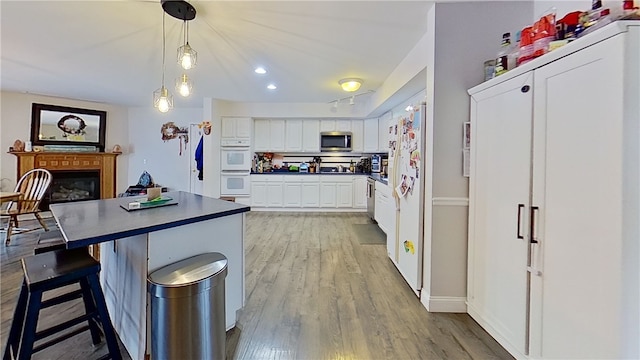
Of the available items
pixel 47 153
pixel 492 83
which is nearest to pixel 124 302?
pixel 492 83

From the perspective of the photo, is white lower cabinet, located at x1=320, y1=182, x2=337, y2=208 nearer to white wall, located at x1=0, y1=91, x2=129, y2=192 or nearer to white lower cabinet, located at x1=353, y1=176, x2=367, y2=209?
white lower cabinet, located at x1=353, y1=176, x2=367, y2=209

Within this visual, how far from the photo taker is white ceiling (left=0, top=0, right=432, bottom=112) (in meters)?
2.40

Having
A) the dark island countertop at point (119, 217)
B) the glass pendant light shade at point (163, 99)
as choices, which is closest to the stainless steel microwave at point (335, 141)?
the glass pendant light shade at point (163, 99)

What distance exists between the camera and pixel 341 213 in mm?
6406

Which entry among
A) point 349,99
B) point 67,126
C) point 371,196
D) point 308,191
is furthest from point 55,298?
point 67,126

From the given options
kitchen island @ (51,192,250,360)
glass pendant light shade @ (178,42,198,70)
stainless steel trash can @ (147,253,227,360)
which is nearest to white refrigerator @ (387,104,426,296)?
kitchen island @ (51,192,250,360)

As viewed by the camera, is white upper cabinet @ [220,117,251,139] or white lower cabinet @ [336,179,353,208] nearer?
white upper cabinet @ [220,117,251,139]

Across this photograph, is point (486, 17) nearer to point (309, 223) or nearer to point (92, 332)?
point (92, 332)

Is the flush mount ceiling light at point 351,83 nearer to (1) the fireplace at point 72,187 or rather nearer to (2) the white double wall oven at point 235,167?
(2) the white double wall oven at point 235,167

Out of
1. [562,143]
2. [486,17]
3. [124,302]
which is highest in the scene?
[486,17]

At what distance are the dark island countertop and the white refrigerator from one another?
4.97 ft

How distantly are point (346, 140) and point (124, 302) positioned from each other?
5.31 m

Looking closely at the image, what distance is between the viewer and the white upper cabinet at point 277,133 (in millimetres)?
6582

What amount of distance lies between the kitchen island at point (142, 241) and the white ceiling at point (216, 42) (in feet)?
5.49
